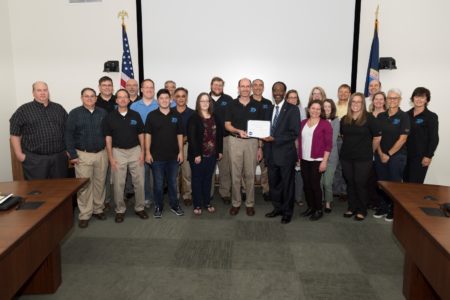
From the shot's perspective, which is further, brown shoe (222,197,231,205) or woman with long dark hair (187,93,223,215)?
brown shoe (222,197,231,205)

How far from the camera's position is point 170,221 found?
4391 millimetres

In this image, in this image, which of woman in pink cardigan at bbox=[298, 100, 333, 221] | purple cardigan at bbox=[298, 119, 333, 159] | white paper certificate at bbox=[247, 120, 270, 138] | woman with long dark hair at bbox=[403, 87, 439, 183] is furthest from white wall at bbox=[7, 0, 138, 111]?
woman with long dark hair at bbox=[403, 87, 439, 183]

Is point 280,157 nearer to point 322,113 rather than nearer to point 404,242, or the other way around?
point 322,113

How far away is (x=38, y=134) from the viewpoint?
393cm

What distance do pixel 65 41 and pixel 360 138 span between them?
4906 millimetres

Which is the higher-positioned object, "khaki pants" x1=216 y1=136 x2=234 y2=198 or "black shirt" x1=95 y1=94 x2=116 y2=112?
"black shirt" x1=95 y1=94 x2=116 y2=112

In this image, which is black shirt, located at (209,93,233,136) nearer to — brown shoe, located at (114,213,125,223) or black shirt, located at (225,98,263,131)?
black shirt, located at (225,98,263,131)

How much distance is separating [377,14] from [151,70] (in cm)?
370

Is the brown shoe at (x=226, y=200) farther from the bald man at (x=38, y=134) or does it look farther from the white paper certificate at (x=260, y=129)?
the bald man at (x=38, y=134)

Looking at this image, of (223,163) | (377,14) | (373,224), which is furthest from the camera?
(377,14)

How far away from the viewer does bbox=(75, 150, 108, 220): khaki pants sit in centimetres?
418

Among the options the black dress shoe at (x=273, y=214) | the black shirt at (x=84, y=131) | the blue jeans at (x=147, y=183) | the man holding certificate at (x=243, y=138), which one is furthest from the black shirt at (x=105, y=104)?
the black dress shoe at (x=273, y=214)

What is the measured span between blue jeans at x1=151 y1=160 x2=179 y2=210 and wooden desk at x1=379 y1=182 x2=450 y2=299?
7.88 ft

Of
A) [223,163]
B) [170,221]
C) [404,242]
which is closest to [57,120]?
[170,221]
